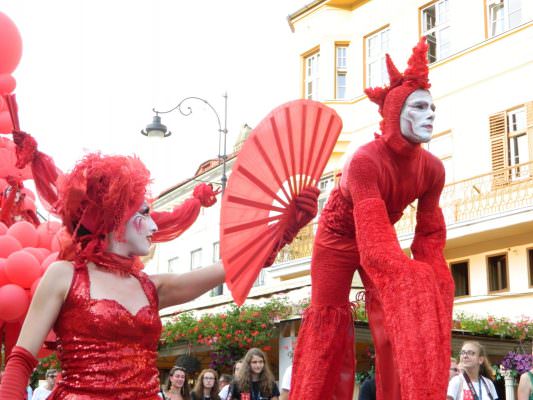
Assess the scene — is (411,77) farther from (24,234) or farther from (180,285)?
(24,234)

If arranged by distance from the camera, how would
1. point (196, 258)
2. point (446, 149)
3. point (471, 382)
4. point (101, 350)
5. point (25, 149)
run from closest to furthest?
point (101, 350), point (25, 149), point (471, 382), point (446, 149), point (196, 258)

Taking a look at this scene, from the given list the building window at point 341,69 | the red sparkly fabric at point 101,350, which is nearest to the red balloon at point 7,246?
the red sparkly fabric at point 101,350

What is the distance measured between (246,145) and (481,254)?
1293 cm

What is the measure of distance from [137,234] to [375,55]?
1680 centimetres

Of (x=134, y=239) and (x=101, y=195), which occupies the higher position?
(x=101, y=195)

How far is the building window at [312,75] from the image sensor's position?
20.9 m

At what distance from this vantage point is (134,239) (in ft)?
10.7

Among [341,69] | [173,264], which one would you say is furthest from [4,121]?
[173,264]

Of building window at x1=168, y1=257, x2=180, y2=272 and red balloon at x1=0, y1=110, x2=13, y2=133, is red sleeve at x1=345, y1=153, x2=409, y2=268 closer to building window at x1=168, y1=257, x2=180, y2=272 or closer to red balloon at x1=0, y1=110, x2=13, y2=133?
red balloon at x1=0, y1=110, x2=13, y2=133

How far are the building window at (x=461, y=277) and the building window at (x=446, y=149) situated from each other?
165 cm

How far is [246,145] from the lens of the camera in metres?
3.87

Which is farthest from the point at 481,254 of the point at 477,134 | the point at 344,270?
the point at 344,270

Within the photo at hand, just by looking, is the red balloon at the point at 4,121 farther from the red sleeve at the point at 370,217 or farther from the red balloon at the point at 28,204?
the red sleeve at the point at 370,217

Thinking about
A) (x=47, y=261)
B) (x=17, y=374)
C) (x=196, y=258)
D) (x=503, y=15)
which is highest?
(x=503, y=15)
